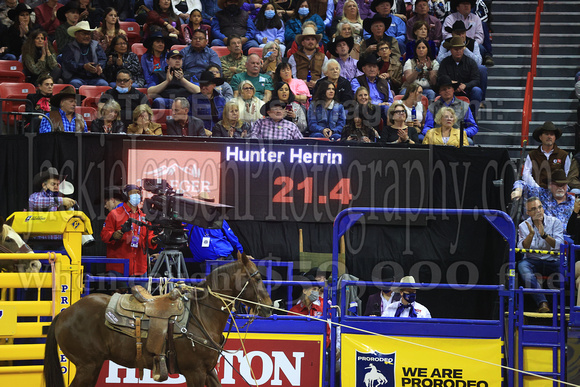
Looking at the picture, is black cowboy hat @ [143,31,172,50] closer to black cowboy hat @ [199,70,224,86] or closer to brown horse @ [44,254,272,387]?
black cowboy hat @ [199,70,224,86]

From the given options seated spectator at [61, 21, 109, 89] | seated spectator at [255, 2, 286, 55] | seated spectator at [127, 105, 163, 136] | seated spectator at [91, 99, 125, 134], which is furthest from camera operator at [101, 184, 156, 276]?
seated spectator at [255, 2, 286, 55]

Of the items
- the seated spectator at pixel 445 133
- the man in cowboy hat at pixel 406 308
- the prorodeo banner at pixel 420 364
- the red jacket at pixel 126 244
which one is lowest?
the prorodeo banner at pixel 420 364

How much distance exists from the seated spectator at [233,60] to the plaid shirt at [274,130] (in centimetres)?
269

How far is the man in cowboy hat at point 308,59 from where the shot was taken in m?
15.8

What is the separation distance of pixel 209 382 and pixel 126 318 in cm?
110

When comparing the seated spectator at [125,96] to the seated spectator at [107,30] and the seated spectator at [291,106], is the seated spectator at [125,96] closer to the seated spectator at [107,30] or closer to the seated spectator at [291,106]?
the seated spectator at [107,30]

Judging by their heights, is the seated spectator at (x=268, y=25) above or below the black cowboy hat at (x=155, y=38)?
Result: above

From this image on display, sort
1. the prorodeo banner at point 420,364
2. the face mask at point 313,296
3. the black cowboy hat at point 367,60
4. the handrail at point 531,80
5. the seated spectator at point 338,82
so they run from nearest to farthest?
1. the prorodeo banner at point 420,364
2. the face mask at point 313,296
3. the handrail at point 531,80
4. the seated spectator at point 338,82
5. the black cowboy hat at point 367,60

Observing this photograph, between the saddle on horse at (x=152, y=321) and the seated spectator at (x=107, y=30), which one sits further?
the seated spectator at (x=107, y=30)

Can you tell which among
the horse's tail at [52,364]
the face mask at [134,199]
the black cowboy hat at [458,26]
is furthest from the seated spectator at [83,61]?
the horse's tail at [52,364]

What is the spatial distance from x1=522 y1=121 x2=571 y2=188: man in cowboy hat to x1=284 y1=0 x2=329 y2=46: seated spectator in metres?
5.32

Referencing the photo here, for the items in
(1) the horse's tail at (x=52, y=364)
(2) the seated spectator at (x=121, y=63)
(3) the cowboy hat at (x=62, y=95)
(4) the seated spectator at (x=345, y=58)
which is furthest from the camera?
(4) the seated spectator at (x=345, y=58)

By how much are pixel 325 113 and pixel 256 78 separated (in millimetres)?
1810

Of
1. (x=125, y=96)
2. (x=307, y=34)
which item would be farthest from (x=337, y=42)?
(x=125, y=96)
